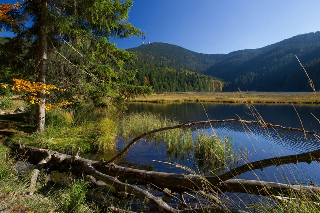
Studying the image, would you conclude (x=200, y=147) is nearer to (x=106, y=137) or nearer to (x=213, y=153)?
(x=213, y=153)

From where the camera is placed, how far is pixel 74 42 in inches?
333

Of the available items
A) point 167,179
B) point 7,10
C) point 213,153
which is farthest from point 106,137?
point 7,10

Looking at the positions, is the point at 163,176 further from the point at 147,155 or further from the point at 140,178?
the point at 147,155

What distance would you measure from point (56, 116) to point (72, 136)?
259 centimetres

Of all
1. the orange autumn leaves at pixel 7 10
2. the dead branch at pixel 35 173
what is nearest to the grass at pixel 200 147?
the dead branch at pixel 35 173

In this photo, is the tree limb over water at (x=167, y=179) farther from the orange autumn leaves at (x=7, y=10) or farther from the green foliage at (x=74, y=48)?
the orange autumn leaves at (x=7, y=10)

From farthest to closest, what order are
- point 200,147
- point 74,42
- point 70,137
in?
point 74,42, point 200,147, point 70,137

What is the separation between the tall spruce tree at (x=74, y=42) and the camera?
707cm

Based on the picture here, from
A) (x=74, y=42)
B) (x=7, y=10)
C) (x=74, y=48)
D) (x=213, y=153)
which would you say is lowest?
(x=213, y=153)

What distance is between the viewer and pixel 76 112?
35.9 feet

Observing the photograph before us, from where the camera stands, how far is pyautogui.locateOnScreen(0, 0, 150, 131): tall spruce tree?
23.2 ft

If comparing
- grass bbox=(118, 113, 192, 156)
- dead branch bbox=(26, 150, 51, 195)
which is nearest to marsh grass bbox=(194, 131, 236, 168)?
grass bbox=(118, 113, 192, 156)

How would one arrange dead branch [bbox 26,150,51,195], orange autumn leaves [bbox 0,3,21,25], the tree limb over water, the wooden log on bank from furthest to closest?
1. orange autumn leaves [bbox 0,3,21,25]
2. dead branch [bbox 26,150,51,195]
3. the wooden log on bank
4. the tree limb over water

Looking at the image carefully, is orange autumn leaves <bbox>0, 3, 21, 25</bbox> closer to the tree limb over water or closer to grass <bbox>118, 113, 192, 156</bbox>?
Result: the tree limb over water
